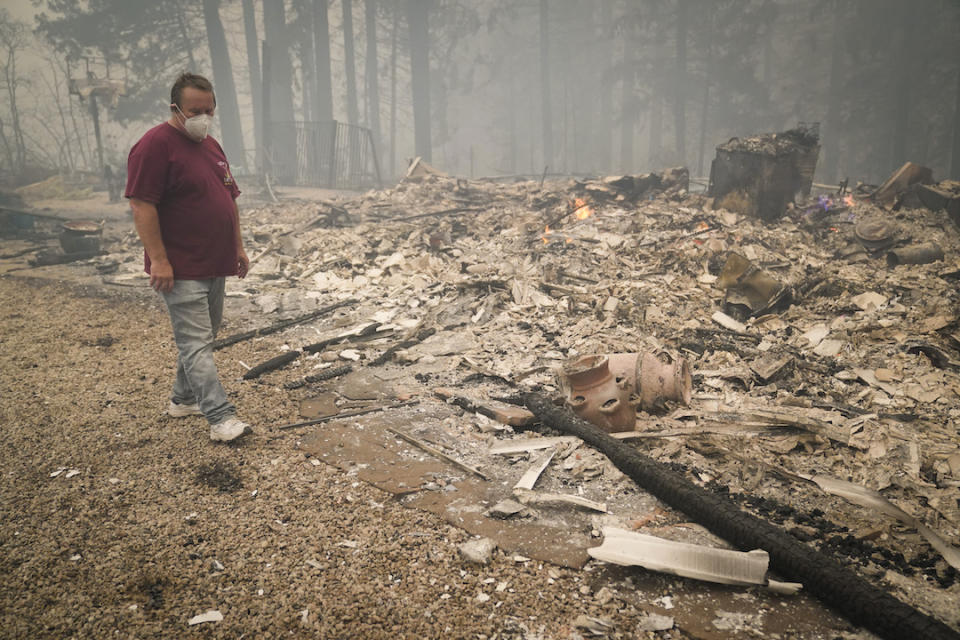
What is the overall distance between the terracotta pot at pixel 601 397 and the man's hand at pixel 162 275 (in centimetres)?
272

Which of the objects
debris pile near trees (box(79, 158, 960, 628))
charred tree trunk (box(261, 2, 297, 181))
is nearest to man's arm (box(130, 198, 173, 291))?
debris pile near trees (box(79, 158, 960, 628))

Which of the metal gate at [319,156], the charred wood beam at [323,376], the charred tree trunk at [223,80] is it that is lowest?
the charred wood beam at [323,376]

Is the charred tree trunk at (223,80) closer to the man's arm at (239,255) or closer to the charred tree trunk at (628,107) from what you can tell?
the man's arm at (239,255)

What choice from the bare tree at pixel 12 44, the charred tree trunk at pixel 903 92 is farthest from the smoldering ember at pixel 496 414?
the bare tree at pixel 12 44

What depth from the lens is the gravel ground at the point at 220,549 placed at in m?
2.15

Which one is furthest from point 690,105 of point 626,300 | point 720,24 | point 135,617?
point 135,617

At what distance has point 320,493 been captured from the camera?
308 centimetres

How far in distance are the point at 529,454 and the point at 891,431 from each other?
2476mm

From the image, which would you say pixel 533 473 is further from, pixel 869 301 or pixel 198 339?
pixel 869 301

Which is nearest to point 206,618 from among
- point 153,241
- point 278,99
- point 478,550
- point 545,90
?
point 478,550

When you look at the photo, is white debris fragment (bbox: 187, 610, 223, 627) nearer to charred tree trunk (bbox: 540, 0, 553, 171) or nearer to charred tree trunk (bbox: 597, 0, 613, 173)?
charred tree trunk (bbox: 540, 0, 553, 171)

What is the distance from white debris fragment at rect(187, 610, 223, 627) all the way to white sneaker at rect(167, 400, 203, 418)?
2.16m

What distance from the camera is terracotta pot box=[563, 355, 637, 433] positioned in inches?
145

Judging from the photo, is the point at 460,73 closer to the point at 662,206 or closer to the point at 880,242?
the point at 662,206
